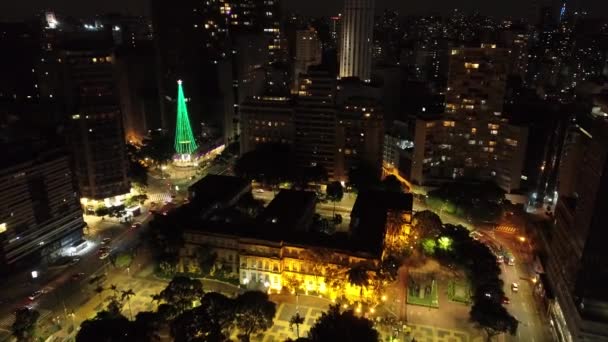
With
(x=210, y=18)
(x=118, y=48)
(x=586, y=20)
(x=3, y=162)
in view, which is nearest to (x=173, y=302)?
(x=3, y=162)

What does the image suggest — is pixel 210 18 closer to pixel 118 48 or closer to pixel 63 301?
pixel 118 48

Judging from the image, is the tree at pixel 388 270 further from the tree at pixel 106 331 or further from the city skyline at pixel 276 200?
the tree at pixel 106 331

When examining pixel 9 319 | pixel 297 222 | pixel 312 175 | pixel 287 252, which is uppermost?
pixel 312 175

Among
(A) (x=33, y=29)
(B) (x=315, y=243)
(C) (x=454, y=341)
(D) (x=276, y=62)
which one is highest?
(A) (x=33, y=29)

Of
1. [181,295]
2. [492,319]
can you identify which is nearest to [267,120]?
[181,295]

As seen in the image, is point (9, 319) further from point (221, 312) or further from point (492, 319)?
point (492, 319)

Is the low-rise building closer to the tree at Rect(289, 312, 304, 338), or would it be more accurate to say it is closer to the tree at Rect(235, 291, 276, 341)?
the tree at Rect(289, 312, 304, 338)
